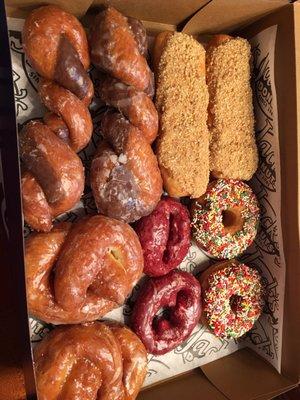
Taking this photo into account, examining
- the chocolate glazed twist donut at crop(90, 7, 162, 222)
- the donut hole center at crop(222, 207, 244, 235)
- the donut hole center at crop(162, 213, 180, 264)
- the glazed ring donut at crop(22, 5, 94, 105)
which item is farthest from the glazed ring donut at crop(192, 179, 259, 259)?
the glazed ring donut at crop(22, 5, 94, 105)

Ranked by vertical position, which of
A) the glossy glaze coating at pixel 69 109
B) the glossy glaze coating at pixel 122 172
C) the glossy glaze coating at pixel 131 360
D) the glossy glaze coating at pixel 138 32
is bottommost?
the glossy glaze coating at pixel 131 360

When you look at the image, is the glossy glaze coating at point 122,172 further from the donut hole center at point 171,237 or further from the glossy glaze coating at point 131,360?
the glossy glaze coating at point 131,360

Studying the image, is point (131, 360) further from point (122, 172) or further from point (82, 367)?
point (122, 172)

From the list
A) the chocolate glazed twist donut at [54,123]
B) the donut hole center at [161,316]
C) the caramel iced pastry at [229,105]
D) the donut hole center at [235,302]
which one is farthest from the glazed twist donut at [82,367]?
the caramel iced pastry at [229,105]

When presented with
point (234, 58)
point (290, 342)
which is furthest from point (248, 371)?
point (234, 58)

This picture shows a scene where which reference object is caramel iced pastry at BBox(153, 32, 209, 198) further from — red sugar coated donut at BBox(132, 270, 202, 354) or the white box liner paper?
red sugar coated donut at BBox(132, 270, 202, 354)

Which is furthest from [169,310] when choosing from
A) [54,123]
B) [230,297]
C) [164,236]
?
[54,123]
